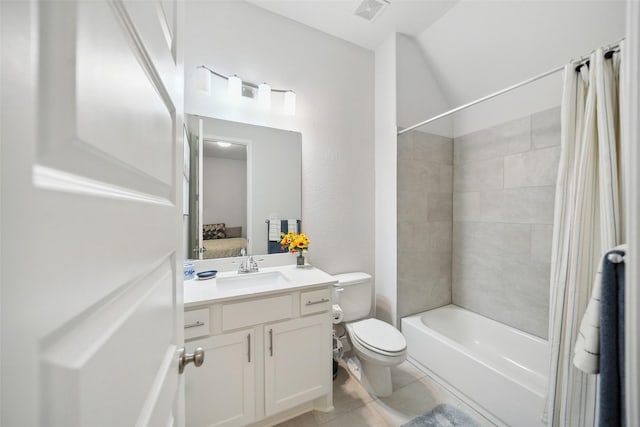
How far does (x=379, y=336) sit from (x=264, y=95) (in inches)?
74.0

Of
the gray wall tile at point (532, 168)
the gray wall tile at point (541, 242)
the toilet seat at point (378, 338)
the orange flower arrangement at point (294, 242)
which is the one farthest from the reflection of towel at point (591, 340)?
the orange flower arrangement at point (294, 242)

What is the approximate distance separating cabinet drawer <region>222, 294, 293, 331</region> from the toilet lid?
0.59 metres

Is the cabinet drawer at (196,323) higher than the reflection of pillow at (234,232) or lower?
lower

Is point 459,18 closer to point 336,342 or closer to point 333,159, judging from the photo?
point 333,159

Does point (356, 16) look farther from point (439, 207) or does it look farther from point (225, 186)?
point (439, 207)

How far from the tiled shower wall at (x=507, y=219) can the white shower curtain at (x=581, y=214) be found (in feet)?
2.17

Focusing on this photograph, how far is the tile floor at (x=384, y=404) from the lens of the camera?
1.44 meters

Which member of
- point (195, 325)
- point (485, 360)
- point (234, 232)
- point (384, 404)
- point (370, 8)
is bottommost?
point (384, 404)

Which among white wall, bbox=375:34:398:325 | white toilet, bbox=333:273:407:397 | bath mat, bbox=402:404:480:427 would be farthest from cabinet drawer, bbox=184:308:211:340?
white wall, bbox=375:34:398:325

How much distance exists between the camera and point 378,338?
1.60 m

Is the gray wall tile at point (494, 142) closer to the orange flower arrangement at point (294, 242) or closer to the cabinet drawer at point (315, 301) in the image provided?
the orange flower arrangement at point (294, 242)

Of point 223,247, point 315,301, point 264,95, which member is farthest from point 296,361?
point 264,95

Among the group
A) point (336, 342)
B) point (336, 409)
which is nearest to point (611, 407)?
point (336, 409)

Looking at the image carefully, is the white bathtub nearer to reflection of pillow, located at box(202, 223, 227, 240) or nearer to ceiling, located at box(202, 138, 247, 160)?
reflection of pillow, located at box(202, 223, 227, 240)
